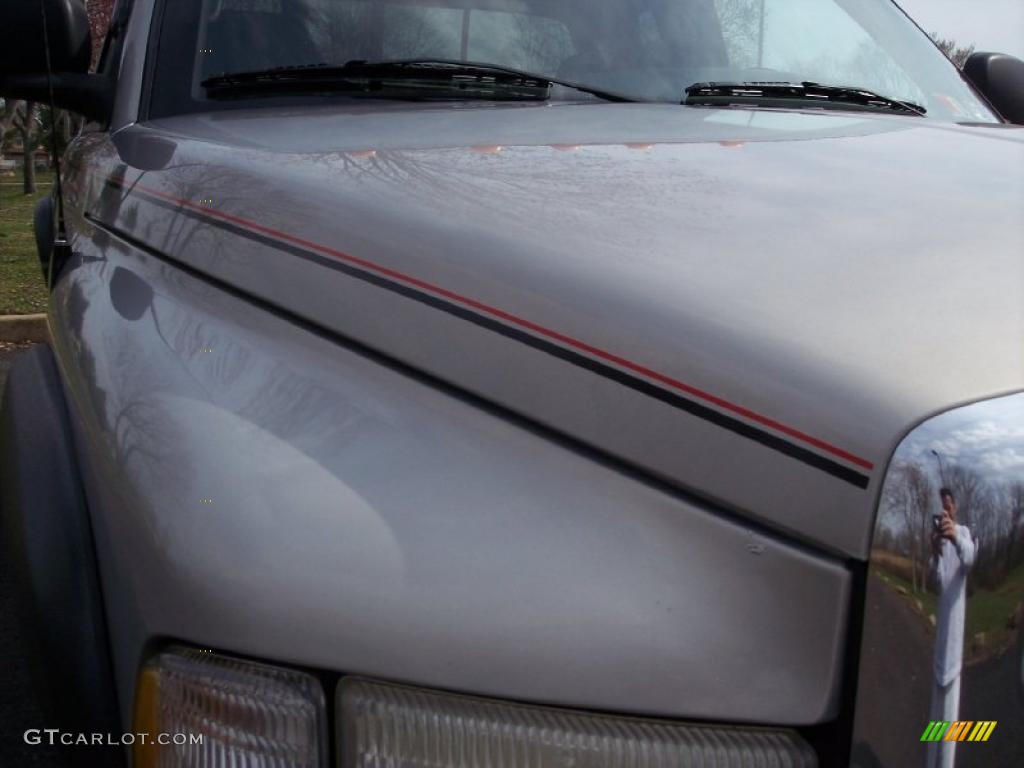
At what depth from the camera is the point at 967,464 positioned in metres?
0.92

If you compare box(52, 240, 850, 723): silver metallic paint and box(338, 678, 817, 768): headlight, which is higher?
box(52, 240, 850, 723): silver metallic paint

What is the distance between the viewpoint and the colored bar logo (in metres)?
0.93

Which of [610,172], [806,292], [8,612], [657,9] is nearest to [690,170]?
[610,172]

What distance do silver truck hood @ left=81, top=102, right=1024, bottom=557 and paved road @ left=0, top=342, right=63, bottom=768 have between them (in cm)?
128

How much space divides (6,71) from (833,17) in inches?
73.1

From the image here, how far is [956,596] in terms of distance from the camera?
92cm

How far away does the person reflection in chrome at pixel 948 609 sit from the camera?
3.02 feet

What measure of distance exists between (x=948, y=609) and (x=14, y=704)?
258 centimetres

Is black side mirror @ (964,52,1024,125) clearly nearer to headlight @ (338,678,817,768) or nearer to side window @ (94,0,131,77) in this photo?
side window @ (94,0,131,77)

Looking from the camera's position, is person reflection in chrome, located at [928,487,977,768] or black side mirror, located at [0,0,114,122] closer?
person reflection in chrome, located at [928,487,977,768]

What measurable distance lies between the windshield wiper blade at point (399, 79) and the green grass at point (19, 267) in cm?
247

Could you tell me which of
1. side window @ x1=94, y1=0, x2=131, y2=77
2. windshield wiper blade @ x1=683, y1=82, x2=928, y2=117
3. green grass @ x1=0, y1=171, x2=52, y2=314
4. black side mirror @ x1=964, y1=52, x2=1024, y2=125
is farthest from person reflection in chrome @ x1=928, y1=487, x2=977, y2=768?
green grass @ x1=0, y1=171, x2=52, y2=314

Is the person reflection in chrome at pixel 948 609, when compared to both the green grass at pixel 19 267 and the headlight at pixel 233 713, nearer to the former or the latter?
the headlight at pixel 233 713

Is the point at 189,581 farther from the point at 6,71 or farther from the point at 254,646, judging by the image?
the point at 6,71
